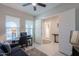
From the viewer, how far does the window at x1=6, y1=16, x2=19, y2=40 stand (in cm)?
208

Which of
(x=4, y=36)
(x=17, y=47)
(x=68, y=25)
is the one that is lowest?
(x=17, y=47)

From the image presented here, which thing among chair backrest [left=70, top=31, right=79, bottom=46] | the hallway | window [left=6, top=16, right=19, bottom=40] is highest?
window [left=6, top=16, right=19, bottom=40]

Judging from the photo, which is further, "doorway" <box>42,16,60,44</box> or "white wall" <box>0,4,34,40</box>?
"doorway" <box>42,16,60,44</box>

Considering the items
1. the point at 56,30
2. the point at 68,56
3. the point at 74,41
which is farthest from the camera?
the point at 56,30

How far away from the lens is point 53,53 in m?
2.05

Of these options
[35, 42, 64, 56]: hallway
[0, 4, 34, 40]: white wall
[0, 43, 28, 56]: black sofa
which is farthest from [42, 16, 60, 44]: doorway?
[0, 43, 28, 56]: black sofa

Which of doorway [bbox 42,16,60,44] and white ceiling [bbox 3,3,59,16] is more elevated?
white ceiling [bbox 3,3,59,16]

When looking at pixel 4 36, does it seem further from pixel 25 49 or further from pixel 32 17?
pixel 32 17

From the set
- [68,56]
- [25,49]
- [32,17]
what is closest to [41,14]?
[32,17]

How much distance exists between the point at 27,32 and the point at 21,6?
0.51 m

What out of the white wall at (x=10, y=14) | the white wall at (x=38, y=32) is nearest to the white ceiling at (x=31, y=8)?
the white wall at (x=10, y=14)

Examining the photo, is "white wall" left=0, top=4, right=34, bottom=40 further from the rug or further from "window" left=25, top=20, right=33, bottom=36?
the rug

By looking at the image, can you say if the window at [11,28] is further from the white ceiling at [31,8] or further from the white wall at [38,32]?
the white wall at [38,32]

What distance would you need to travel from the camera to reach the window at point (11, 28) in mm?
2078
